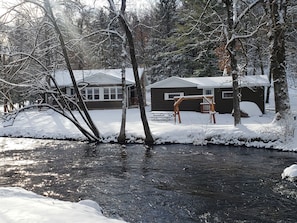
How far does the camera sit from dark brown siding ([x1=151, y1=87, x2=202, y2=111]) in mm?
27297

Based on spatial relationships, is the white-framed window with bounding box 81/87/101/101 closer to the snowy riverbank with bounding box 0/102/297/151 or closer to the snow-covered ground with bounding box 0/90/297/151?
the snow-covered ground with bounding box 0/90/297/151

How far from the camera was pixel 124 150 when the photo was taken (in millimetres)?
15781

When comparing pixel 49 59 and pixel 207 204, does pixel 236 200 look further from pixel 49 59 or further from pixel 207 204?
pixel 49 59

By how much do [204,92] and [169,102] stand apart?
118 inches

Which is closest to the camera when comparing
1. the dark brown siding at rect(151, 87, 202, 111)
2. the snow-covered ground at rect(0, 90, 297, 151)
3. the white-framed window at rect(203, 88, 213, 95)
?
the snow-covered ground at rect(0, 90, 297, 151)

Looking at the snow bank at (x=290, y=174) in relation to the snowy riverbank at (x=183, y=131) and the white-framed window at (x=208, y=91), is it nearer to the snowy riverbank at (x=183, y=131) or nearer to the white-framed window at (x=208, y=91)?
the snowy riverbank at (x=183, y=131)

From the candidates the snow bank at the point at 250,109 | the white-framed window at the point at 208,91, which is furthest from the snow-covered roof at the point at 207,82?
the snow bank at the point at 250,109

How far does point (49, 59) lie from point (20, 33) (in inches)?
162

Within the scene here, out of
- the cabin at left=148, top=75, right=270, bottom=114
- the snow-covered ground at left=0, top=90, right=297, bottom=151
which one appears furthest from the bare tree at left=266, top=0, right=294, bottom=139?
the cabin at left=148, top=75, right=270, bottom=114

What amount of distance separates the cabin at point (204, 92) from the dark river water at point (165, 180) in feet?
36.9

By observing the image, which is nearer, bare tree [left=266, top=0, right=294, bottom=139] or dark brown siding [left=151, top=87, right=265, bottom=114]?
bare tree [left=266, top=0, right=294, bottom=139]

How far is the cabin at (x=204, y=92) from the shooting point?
26172 mm

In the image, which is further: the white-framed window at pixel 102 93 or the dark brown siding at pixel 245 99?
the white-framed window at pixel 102 93

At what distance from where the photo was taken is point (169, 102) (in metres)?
28.0
